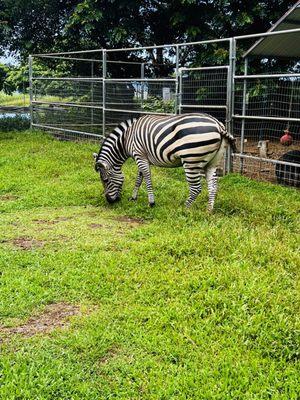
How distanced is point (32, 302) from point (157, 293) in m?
0.92

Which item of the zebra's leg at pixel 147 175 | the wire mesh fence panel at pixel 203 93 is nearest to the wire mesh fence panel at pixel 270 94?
the wire mesh fence panel at pixel 203 93

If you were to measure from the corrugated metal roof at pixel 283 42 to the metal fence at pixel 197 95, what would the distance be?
34cm

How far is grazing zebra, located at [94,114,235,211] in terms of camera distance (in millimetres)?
5387

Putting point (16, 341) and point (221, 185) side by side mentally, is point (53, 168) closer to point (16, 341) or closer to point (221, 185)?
point (221, 185)

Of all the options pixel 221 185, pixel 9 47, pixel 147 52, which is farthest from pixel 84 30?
pixel 221 185

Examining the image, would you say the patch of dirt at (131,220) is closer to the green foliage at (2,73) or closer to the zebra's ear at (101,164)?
the zebra's ear at (101,164)

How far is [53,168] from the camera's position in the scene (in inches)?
325

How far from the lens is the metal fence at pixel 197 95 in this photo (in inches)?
301

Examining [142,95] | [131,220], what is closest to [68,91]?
[142,95]

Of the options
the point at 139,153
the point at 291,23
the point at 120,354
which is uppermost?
the point at 291,23

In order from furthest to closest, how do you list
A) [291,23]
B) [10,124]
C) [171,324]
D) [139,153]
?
[10,124], [291,23], [139,153], [171,324]

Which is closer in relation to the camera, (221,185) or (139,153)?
(139,153)

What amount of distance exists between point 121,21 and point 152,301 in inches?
414

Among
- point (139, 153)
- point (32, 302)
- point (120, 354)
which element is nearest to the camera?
point (120, 354)
